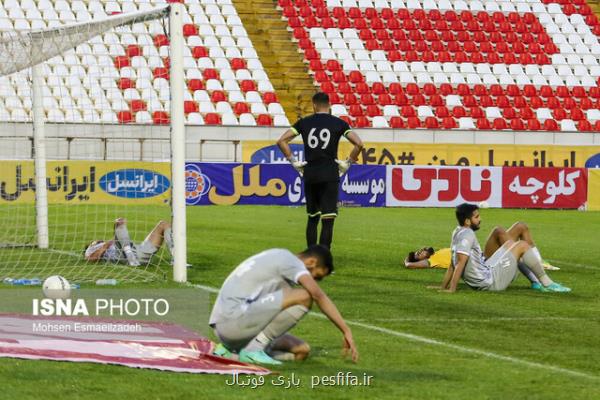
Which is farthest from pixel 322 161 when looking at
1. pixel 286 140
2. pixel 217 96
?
pixel 217 96

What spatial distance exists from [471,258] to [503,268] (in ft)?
1.67

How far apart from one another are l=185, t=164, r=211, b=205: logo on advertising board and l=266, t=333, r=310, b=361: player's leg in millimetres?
23024

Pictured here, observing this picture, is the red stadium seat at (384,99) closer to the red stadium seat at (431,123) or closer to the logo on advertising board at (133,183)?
the red stadium seat at (431,123)

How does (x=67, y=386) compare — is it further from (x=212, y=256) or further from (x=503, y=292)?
(x=212, y=256)

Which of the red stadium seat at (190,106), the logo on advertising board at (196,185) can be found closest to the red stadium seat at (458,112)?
the red stadium seat at (190,106)

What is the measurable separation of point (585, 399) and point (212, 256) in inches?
395

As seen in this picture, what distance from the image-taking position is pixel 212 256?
16.4 m

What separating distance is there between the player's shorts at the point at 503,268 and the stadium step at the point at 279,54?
23928 millimetres

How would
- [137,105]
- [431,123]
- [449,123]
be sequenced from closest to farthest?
1. [137,105]
2. [431,123]
3. [449,123]

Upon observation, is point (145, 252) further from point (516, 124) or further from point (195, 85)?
point (516, 124)

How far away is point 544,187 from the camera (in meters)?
33.2

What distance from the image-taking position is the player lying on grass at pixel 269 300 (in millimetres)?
7246

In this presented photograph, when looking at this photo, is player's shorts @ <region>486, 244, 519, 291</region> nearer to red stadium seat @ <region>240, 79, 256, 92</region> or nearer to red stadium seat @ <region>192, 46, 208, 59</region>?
red stadium seat @ <region>240, 79, 256, 92</region>

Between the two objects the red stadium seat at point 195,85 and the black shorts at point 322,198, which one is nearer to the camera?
the black shorts at point 322,198
